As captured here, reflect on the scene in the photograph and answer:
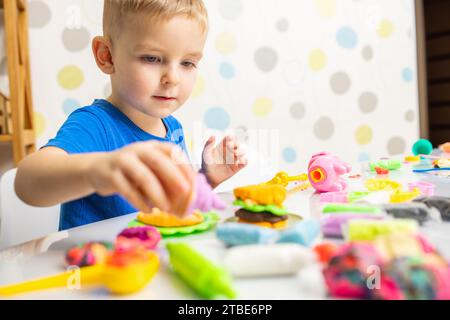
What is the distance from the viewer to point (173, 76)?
2.10 ft

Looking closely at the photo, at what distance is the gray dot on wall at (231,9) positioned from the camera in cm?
164

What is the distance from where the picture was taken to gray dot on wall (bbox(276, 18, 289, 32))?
1.79 m

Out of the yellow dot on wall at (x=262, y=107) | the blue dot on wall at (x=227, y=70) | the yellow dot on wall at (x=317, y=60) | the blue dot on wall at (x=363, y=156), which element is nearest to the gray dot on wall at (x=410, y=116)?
the blue dot on wall at (x=363, y=156)

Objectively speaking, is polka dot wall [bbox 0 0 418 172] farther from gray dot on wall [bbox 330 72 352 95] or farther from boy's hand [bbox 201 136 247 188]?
boy's hand [bbox 201 136 247 188]

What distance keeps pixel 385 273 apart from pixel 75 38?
54.2 inches

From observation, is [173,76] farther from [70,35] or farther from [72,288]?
[70,35]

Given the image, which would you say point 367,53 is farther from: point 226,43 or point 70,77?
point 70,77

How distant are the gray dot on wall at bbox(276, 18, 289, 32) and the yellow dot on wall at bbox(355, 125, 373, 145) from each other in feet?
1.99

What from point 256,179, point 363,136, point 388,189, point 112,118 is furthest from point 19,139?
point 363,136

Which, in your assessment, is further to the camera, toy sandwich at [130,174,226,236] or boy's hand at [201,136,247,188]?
boy's hand at [201,136,247,188]

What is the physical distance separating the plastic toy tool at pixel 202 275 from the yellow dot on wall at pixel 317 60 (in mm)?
1711

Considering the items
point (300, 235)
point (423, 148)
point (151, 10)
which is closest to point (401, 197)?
point (300, 235)

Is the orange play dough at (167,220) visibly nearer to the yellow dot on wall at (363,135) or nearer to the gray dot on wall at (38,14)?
the gray dot on wall at (38,14)

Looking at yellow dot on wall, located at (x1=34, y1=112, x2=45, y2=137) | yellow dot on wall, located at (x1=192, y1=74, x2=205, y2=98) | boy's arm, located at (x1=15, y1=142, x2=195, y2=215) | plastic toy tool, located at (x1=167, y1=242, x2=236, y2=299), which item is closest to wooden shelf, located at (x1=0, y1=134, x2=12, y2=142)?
yellow dot on wall, located at (x1=34, y1=112, x2=45, y2=137)
